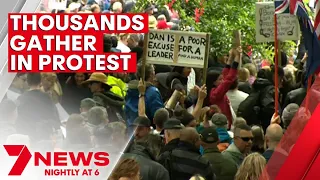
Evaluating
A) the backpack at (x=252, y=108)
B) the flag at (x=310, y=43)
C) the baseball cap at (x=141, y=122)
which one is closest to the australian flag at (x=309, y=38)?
the flag at (x=310, y=43)

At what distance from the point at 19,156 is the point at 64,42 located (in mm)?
648

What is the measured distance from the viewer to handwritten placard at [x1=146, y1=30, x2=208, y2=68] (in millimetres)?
9508

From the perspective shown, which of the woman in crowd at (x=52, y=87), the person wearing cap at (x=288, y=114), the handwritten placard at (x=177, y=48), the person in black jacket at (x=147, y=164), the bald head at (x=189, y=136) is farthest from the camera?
the handwritten placard at (x=177, y=48)

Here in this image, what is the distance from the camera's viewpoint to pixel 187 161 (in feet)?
24.4

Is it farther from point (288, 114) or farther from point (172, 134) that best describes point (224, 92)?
point (172, 134)

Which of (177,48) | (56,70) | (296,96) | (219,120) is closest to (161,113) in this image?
(219,120)

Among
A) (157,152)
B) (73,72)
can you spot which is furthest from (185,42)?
(73,72)

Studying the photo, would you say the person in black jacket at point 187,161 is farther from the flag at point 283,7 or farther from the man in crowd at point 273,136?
the flag at point 283,7

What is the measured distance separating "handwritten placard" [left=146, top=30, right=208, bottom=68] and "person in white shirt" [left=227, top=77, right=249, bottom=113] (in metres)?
0.76

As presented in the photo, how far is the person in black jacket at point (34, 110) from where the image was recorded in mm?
5574

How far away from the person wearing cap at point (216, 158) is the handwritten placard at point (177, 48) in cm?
177

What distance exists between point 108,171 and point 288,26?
4.89 m

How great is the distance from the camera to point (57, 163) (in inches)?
220

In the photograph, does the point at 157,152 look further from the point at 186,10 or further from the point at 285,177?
the point at 186,10
